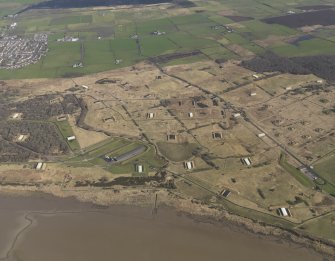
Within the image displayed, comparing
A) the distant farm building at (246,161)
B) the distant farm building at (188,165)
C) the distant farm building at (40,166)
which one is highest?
the distant farm building at (246,161)

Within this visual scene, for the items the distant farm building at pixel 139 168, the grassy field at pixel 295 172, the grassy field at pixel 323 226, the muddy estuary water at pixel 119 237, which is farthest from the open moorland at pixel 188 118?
the muddy estuary water at pixel 119 237

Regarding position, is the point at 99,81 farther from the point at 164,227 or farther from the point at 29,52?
the point at 164,227

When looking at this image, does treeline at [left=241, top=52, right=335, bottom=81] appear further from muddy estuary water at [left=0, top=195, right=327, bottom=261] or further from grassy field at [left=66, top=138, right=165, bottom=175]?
muddy estuary water at [left=0, top=195, right=327, bottom=261]

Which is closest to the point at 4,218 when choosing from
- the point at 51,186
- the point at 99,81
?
the point at 51,186

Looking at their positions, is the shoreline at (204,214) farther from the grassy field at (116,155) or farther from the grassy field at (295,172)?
the grassy field at (295,172)

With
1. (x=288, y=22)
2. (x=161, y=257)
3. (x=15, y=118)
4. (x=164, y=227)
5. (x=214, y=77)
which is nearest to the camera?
(x=161, y=257)

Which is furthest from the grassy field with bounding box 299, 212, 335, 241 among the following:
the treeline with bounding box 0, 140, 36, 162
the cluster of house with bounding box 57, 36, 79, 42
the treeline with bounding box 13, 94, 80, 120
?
the cluster of house with bounding box 57, 36, 79, 42
